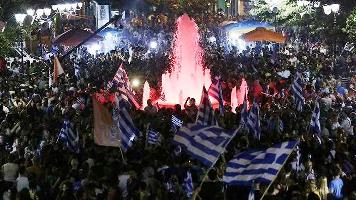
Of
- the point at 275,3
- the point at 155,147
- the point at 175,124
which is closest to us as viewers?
the point at 155,147

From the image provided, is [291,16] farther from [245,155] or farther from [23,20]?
[245,155]

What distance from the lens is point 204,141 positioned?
9.51 m

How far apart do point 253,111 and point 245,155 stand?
594 cm

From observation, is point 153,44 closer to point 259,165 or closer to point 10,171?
point 10,171

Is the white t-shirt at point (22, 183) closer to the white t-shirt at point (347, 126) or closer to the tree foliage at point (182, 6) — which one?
the white t-shirt at point (347, 126)

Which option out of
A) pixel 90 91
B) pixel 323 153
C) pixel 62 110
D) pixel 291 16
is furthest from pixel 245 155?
pixel 291 16

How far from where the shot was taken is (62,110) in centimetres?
1981

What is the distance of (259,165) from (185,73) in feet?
60.7

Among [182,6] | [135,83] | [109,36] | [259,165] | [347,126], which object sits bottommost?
[182,6]

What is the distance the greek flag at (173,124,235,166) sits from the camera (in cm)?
923

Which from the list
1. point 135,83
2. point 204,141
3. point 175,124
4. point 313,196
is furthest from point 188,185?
point 135,83

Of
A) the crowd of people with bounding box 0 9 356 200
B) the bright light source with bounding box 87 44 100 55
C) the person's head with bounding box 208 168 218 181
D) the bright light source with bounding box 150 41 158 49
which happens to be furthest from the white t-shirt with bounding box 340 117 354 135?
the bright light source with bounding box 150 41 158 49

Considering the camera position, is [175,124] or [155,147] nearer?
[155,147]

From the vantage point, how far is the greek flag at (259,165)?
Result: 8.48m
